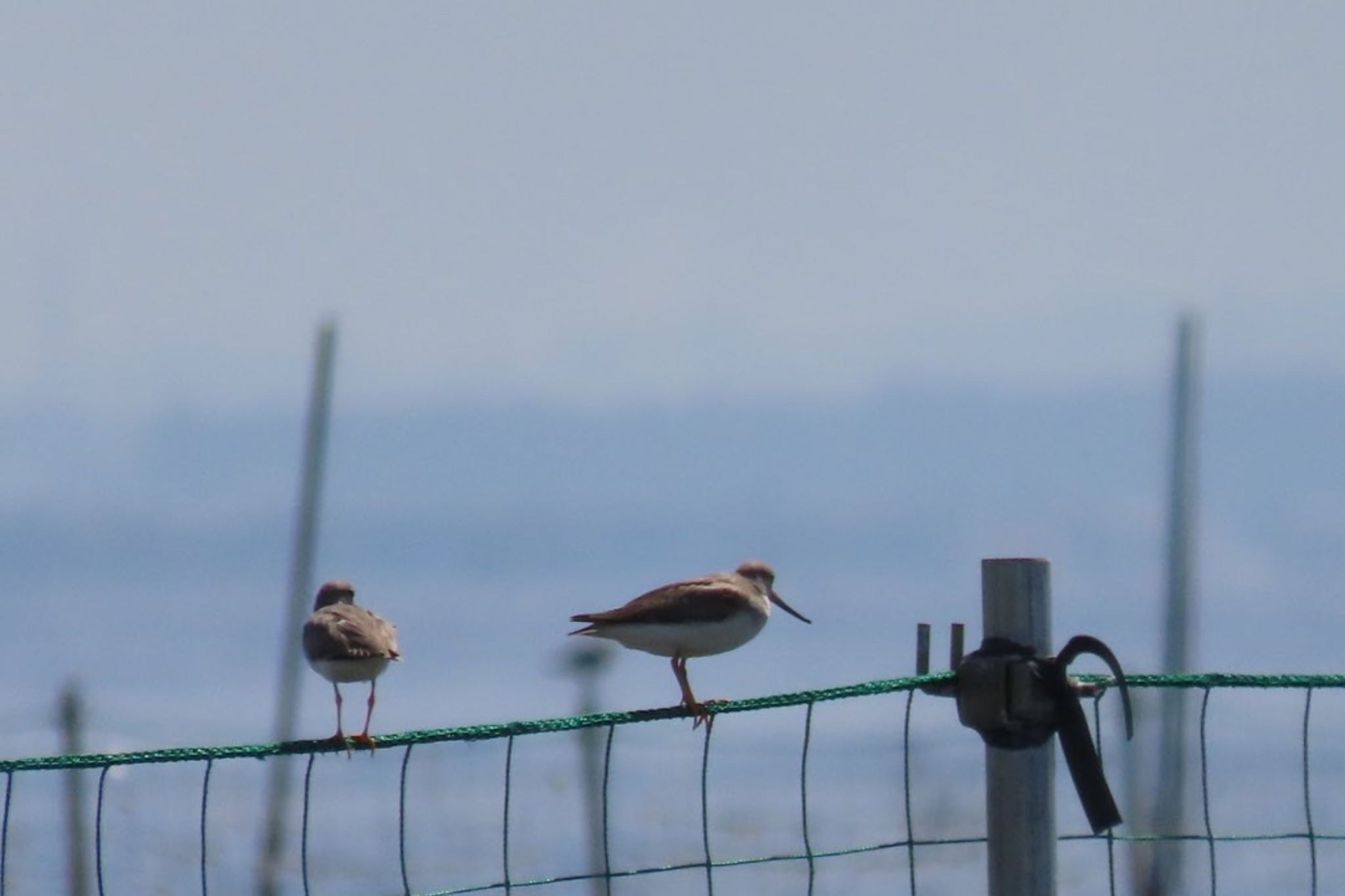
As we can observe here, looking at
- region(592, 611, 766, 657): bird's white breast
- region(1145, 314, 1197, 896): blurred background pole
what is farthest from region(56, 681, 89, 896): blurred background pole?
region(1145, 314, 1197, 896): blurred background pole

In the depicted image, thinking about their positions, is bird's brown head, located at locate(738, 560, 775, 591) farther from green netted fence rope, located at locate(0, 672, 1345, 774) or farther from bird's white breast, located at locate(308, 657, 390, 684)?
green netted fence rope, located at locate(0, 672, 1345, 774)

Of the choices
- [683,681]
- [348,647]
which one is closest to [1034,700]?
[683,681]

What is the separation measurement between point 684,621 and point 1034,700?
4.59 meters

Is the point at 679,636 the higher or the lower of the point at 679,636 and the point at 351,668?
the higher

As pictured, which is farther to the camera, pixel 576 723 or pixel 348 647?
pixel 348 647

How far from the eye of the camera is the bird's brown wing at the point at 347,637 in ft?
30.8

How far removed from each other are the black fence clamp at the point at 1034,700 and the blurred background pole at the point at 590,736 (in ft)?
29.5

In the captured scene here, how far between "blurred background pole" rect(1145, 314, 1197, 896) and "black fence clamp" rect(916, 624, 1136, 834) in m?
12.4

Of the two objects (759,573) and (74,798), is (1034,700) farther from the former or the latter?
(74,798)

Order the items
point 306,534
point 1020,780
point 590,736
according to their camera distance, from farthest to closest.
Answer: point 306,534
point 590,736
point 1020,780

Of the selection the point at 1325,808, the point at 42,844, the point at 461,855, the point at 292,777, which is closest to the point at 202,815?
the point at 461,855

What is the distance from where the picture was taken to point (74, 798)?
1366 cm

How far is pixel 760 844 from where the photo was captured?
1178 centimetres

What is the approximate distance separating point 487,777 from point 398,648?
3.68 ft
